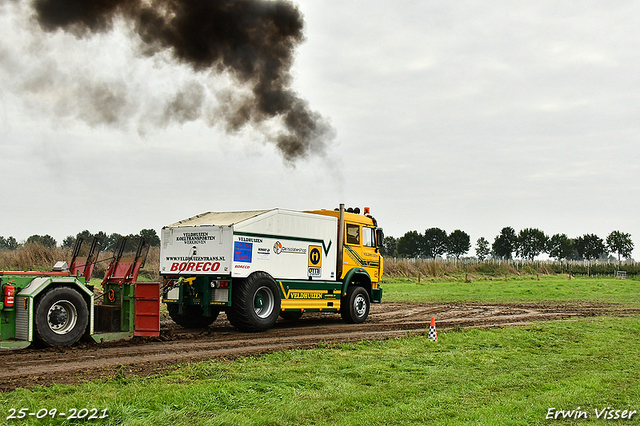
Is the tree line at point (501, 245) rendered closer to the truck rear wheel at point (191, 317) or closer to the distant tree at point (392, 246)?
the distant tree at point (392, 246)

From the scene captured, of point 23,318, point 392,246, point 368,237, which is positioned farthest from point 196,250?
point 392,246

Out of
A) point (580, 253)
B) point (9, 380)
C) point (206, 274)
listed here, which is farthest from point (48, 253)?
point (580, 253)

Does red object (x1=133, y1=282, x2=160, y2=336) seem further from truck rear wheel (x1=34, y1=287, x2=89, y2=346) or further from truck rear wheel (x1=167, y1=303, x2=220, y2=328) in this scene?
truck rear wheel (x1=167, y1=303, x2=220, y2=328)

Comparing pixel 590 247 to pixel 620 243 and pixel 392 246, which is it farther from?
pixel 392 246

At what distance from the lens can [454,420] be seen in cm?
714

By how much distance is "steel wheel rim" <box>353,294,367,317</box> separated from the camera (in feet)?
63.9

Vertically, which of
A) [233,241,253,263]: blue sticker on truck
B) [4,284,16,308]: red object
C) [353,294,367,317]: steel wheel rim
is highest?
[233,241,253,263]: blue sticker on truck

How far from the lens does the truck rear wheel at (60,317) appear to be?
1146 cm

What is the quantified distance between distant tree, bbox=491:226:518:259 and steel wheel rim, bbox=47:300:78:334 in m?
125

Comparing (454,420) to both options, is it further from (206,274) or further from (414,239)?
(414,239)

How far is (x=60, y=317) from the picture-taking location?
39.0 feet

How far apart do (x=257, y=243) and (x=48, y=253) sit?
1648 centimetres

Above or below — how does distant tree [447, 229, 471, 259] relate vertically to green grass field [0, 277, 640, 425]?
above

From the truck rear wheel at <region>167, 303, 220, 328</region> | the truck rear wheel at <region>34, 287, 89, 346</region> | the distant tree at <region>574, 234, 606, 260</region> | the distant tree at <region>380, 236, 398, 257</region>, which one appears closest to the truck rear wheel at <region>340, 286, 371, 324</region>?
the truck rear wheel at <region>167, 303, 220, 328</region>
